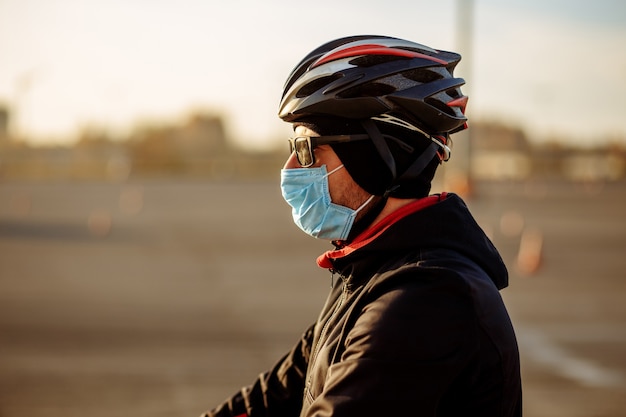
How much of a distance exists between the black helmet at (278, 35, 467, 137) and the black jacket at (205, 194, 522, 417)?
277mm

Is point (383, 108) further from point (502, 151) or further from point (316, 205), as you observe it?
point (502, 151)

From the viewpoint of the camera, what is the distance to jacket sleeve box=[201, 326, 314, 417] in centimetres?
263

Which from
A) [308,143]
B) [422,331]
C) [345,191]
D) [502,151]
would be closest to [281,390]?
[345,191]

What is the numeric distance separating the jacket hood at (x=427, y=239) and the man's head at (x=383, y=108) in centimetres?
13

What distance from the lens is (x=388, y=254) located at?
2137 millimetres

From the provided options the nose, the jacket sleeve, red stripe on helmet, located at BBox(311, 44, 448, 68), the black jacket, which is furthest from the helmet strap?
the jacket sleeve

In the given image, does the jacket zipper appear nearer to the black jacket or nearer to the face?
the black jacket

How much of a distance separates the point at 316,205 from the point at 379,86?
43cm

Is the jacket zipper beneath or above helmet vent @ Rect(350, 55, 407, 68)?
beneath

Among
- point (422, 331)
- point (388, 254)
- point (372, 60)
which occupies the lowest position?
point (422, 331)

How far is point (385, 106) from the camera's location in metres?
2.25

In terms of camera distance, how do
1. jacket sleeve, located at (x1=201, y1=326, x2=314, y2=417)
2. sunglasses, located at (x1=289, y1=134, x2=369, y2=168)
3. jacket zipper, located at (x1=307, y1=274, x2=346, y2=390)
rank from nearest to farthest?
jacket zipper, located at (x1=307, y1=274, x2=346, y2=390)
sunglasses, located at (x1=289, y1=134, x2=369, y2=168)
jacket sleeve, located at (x1=201, y1=326, x2=314, y2=417)

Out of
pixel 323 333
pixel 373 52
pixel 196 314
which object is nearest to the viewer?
pixel 323 333

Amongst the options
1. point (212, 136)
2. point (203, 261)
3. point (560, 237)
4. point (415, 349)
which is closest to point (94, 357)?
point (415, 349)
